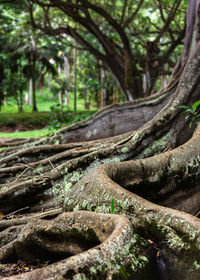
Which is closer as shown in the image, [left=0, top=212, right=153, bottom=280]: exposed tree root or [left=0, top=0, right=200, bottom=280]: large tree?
[left=0, top=212, right=153, bottom=280]: exposed tree root

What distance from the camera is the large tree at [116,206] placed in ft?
6.31

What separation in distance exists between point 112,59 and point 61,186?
7.77 meters

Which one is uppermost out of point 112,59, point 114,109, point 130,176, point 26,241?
point 112,59

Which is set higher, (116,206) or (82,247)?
(116,206)

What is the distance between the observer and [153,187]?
330 centimetres

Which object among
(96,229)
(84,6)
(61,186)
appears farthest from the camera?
(84,6)

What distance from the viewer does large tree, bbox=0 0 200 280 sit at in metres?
1.92

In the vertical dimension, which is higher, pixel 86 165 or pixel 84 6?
pixel 84 6

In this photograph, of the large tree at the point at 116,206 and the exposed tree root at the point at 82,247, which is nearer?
the exposed tree root at the point at 82,247

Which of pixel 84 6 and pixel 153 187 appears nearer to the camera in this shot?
pixel 153 187

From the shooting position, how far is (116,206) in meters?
2.52

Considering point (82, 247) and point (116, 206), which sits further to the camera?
point (116, 206)

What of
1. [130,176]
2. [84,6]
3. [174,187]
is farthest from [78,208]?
[84,6]

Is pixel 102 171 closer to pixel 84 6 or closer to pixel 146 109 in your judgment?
pixel 146 109
